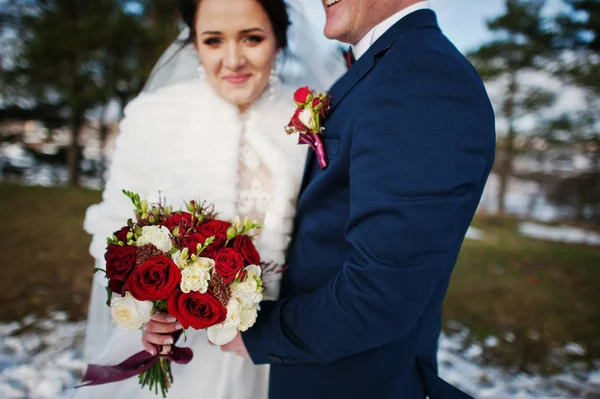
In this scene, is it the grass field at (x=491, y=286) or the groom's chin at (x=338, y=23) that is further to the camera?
the grass field at (x=491, y=286)

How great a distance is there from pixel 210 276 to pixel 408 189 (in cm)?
65

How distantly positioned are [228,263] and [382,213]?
0.50m

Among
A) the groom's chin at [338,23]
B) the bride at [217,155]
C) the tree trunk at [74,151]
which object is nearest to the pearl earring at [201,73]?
the bride at [217,155]

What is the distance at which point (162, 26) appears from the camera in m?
11.3

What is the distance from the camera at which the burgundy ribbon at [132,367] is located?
1.47 meters

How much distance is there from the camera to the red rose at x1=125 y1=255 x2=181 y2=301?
47.2 inches

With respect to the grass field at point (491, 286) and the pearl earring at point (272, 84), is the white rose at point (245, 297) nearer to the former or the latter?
the pearl earring at point (272, 84)

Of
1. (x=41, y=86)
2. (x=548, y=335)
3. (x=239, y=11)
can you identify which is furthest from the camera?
(x=41, y=86)

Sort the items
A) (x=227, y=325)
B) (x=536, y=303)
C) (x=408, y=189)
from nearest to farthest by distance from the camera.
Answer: (x=408, y=189) → (x=227, y=325) → (x=536, y=303)

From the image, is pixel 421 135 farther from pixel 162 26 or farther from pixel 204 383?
pixel 162 26

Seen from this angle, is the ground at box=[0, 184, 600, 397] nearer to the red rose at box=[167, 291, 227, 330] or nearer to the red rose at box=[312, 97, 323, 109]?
the red rose at box=[167, 291, 227, 330]

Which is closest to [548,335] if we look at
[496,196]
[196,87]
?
[196,87]

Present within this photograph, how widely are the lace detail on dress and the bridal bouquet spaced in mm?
423

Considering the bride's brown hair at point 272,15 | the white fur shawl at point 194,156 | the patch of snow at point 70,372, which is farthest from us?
the patch of snow at point 70,372
